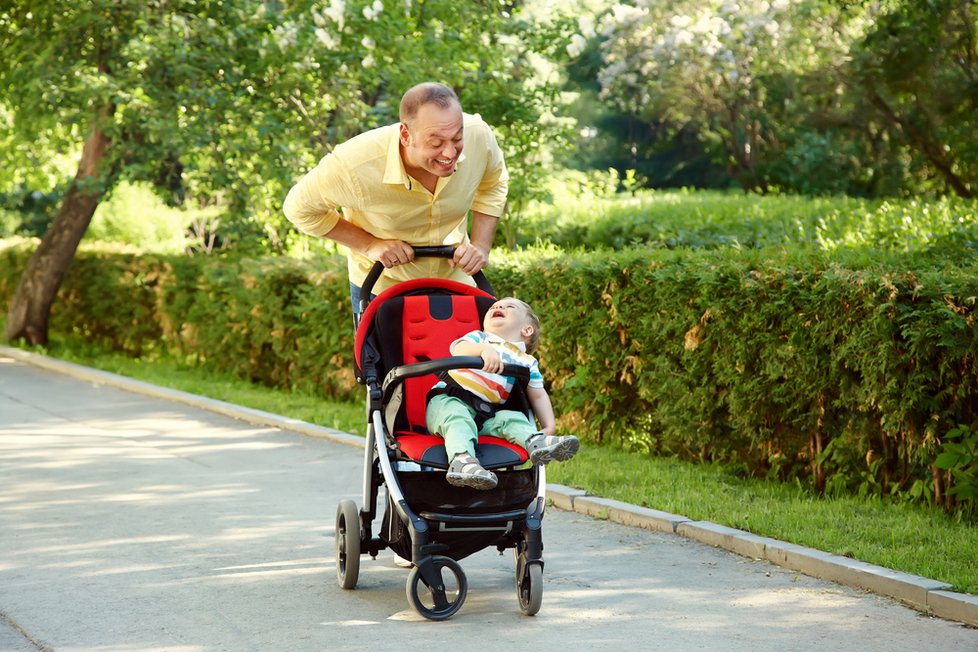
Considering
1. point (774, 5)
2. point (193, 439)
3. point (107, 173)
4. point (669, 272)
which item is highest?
point (774, 5)

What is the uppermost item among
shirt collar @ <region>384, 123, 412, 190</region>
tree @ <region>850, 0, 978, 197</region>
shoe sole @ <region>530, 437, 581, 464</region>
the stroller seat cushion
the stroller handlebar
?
tree @ <region>850, 0, 978, 197</region>

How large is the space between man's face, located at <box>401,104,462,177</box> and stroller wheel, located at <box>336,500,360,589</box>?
1.57 metres

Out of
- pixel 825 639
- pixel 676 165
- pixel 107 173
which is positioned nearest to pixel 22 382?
pixel 107 173

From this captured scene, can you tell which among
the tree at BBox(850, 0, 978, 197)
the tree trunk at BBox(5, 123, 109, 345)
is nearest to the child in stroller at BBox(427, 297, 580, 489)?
the tree at BBox(850, 0, 978, 197)

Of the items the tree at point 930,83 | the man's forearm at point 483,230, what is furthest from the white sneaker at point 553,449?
the tree at point 930,83

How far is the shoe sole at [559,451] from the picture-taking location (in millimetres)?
5262

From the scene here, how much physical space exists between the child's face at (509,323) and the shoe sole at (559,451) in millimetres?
548

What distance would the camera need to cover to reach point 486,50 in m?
15.2

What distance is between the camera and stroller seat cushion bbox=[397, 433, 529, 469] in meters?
5.30

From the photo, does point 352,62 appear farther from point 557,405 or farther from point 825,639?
point 825,639

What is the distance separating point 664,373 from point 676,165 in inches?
1783

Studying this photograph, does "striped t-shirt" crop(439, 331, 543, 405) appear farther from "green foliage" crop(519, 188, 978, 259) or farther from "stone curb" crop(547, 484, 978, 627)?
"green foliage" crop(519, 188, 978, 259)

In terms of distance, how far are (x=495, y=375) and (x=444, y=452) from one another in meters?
0.41

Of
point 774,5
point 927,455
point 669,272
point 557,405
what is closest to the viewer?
point 927,455
